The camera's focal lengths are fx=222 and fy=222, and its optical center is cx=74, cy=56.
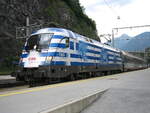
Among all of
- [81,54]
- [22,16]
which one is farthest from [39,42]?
[22,16]

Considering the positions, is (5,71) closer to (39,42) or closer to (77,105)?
(39,42)

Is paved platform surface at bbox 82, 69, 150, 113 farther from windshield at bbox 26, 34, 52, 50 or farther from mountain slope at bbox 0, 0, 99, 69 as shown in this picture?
mountain slope at bbox 0, 0, 99, 69

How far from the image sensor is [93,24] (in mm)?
62812

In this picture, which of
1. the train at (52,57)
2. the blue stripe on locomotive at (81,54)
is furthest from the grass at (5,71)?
the train at (52,57)

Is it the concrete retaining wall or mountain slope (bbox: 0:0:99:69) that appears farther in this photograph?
mountain slope (bbox: 0:0:99:69)

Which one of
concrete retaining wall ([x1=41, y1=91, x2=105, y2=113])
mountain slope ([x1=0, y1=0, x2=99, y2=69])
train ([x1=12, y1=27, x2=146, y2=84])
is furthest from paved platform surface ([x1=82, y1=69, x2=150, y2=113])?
mountain slope ([x1=0, y1=0, x2=99, y2=69])

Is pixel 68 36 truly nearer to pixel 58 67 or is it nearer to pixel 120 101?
pixel 58 67

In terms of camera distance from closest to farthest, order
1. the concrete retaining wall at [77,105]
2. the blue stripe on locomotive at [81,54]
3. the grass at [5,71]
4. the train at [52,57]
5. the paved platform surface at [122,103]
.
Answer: the concrete retaining wall at [77,105], the paved platform surface at [122,103], the train at [52,57], the blue stripe on locomotive at [81,54], the grass at [5,71]

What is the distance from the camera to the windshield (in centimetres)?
1344

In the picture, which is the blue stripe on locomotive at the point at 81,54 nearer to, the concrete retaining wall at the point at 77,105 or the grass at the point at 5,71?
the concrete retaining wall at the point at 77,105

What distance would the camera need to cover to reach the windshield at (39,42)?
44.1 feet

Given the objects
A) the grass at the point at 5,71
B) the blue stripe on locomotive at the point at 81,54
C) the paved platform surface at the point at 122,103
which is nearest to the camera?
the paved platform surface at the point at 122,103

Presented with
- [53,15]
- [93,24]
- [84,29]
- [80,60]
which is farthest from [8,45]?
[93,24]

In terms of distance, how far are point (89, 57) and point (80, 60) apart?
2.04 meters
